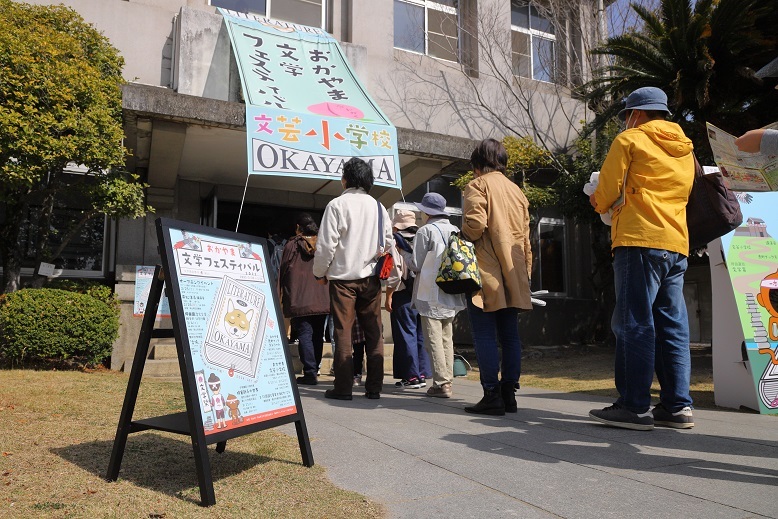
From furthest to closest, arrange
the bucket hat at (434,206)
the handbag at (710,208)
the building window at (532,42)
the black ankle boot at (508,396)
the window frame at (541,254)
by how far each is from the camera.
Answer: the building window at (532,42)
the window frame at (541,254)
the bucket hat at (434,206)
the black ankle boot at (508,396)
the handbag at (710,208)

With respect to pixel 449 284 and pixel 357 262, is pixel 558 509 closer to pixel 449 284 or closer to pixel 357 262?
pixel 449 284

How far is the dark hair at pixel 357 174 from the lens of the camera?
5344 millimetres

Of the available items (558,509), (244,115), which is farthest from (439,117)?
(558,509)

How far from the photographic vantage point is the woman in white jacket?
5445mm

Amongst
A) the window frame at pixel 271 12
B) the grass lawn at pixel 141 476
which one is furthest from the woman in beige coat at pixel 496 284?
the window frame at pixel 271 12

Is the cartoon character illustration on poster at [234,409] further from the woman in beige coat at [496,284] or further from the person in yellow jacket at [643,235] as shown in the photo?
the person in yellow jacket at [643,235]

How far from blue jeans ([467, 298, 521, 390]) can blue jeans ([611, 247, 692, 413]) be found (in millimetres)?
864

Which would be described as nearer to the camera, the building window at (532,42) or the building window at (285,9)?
the building window at (285,9)

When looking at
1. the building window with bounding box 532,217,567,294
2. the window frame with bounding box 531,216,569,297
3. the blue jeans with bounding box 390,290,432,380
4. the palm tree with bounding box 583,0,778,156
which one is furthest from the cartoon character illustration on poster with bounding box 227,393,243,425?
the building window with bounding box 532,217,567,294

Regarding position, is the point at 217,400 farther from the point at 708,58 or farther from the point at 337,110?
the point at 708,58

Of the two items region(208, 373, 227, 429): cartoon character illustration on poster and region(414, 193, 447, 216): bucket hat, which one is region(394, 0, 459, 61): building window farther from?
region(208, 373, 227, 429): cartoon character illustration on poster

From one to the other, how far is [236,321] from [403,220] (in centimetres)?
379

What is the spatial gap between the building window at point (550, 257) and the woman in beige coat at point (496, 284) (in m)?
9.22

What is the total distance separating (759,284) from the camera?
4984 millimetres
